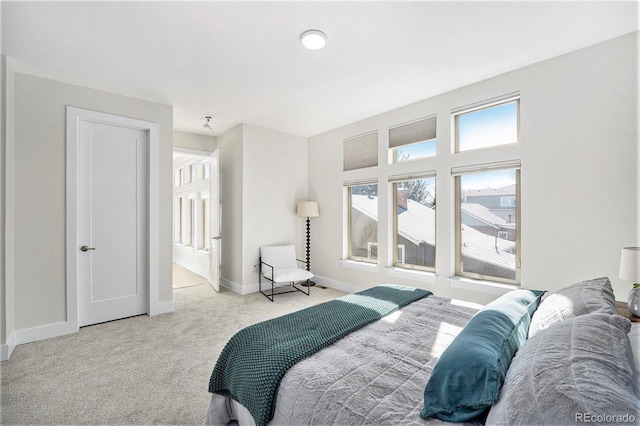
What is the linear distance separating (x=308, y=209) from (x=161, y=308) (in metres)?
2.58

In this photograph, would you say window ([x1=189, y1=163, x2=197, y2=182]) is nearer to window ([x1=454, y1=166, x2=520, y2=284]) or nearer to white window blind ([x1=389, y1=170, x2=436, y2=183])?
white window blind ([x1=389, y1=170, x2=436, y2=183])

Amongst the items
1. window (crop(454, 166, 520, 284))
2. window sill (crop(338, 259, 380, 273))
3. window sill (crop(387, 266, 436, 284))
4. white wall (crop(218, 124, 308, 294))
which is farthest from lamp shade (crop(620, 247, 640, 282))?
white wall (crop(218, 124, 308, 294))

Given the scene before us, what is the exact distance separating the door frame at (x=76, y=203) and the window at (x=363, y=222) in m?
2.86

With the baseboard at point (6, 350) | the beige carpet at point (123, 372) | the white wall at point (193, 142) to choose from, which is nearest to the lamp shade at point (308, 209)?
the beige carpet at point (123, 372)

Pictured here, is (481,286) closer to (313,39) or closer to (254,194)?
(313,39)

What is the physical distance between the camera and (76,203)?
10.7 feet

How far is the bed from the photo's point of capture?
81cm

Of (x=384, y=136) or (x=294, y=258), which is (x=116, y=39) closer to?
(x=384, y=136)

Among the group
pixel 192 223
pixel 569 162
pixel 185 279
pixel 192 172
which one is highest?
pixel 192 172

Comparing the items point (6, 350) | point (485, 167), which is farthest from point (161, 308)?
point (485, 167)

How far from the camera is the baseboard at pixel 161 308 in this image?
12.2 ft

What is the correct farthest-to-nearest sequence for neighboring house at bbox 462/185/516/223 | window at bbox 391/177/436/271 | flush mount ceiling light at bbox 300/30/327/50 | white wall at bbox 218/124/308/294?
white wall at bbox 218/124/308/294 → window at bbox 391/177/436/271 → neighboring house at bbox 462/185/516/223 → flush mount ceiling light at bbox 300/30/327/50

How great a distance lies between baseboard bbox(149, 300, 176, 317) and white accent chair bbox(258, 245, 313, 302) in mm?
1316

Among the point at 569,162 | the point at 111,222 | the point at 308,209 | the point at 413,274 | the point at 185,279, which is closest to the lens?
the point at 569,162
